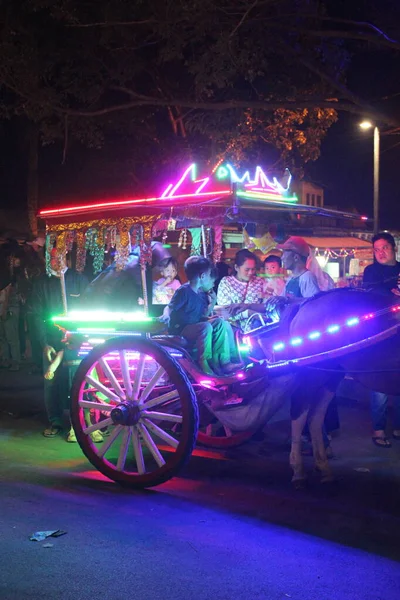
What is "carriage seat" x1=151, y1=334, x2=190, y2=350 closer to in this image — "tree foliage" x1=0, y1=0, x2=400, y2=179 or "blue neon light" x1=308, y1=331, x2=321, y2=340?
"blue neon light" x1=308, y1=331, x2=321, y2=340

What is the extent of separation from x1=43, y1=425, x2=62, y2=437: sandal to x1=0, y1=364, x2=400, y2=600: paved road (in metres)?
0.77

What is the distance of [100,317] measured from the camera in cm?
715

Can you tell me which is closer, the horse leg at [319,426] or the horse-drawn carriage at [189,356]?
the horse-drawn carriage at [189,356]

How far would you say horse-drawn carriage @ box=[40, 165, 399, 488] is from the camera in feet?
17.4

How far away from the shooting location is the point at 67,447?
7.07 m

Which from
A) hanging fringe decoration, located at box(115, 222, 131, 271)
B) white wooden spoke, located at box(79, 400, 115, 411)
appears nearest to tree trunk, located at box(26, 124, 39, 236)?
hanging fringe decoration, located at box(115, 222, 131, 271)

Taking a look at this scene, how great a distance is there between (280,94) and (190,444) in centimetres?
867

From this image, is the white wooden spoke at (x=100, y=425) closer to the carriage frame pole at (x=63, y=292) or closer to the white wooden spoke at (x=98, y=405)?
the white wooden spoke at (x=98, y=405)

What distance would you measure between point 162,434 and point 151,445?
165 mm

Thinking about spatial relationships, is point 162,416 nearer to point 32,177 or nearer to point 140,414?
point 140,414

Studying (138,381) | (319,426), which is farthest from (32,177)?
(319,426)

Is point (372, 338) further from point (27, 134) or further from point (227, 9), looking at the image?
point (27, 134)

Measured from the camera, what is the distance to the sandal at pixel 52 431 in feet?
24.8

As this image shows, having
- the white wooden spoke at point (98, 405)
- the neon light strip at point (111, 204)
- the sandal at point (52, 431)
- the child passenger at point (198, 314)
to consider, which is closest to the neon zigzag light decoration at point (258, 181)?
the neon light strip at point (111, 204)
